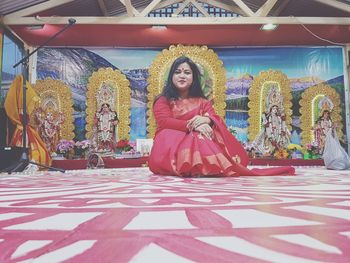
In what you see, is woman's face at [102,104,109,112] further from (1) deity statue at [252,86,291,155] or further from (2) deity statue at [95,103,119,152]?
(1) deity statue at [252,86,291,155]

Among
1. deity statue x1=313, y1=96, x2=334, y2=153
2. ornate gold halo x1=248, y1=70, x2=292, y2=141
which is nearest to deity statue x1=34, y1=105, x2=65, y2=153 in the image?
ornate gold halo x1=248, y1=70, x2=292, y2=141

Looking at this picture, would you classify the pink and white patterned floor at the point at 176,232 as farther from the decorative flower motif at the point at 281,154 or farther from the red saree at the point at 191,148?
the decorative flower motif at the point at 281,154

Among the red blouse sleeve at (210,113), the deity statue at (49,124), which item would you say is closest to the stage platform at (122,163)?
the deity statue at (49,124)

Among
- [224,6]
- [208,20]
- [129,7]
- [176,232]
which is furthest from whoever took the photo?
[224,6]

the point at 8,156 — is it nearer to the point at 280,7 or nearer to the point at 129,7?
the point at 129,7

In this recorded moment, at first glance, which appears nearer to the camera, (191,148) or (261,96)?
(191,148)

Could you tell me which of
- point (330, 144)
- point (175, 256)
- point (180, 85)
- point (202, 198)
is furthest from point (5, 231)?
point (330, 144)

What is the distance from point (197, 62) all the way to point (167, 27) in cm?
88

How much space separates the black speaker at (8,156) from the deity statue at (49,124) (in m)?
2.49

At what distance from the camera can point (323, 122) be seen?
695 centimetres

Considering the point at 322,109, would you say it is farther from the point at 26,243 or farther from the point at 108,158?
the point at 26,243

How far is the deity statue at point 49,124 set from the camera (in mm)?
6645

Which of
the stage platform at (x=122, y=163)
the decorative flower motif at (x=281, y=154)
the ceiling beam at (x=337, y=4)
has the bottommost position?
the stage platform at (x=122, y=163)

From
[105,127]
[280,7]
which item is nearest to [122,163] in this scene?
[105,127]
